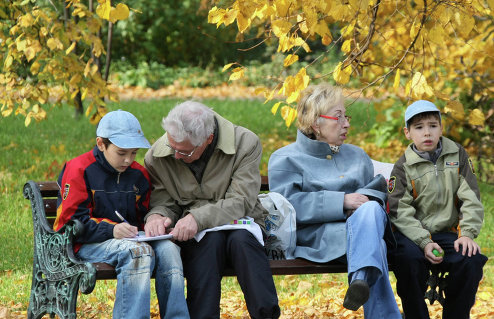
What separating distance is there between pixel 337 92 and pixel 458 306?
4.49 feet

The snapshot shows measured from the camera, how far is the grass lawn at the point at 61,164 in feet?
17.8

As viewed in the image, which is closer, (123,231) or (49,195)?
(123,231)

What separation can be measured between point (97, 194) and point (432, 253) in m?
1.77

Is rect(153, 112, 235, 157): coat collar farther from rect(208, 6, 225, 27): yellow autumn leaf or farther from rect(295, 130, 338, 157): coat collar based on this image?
rect(208, 6, 225, 27): yellow autumn leaf

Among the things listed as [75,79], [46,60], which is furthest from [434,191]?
[46,60]

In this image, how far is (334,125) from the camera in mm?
4469

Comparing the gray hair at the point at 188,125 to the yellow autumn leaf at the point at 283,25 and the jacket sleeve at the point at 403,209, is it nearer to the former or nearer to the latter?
the yellow autumn leaf at the point at 283,25

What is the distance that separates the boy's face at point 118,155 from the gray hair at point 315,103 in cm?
106

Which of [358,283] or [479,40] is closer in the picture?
[358,283]

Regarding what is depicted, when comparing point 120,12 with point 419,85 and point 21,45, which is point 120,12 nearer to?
point 419,85

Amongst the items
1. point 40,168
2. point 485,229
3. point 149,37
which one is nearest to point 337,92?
point 485,229

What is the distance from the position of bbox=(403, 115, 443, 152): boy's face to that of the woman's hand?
43cm

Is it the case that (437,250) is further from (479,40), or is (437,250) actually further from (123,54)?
(123,54)

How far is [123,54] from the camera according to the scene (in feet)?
58.4
